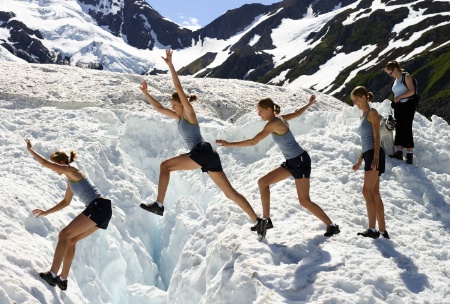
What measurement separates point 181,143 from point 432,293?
40.2 feet

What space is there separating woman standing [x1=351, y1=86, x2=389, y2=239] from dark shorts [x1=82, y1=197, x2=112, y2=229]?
4.01 metres

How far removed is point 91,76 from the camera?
24.3 metres

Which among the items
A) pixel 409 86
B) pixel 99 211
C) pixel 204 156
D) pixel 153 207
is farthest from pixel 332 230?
pixel 409 86

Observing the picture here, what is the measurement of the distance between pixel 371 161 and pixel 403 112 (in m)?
4.56

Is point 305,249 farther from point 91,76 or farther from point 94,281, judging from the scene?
point 91,76

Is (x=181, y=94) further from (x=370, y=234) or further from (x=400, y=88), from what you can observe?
(x=400, y=88)

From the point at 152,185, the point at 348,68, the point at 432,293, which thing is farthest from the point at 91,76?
the point at 348,68

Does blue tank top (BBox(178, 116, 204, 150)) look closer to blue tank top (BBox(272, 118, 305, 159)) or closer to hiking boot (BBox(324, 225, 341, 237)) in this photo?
blue tank top (BBox(272, 118, 305, 159))

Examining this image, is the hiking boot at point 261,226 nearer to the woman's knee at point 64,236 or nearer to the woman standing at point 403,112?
the woman's knee at point 64,236

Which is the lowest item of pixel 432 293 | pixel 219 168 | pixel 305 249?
pixel 432 293

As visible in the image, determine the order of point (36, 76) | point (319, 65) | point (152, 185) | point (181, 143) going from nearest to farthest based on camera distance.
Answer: point (152, 185), point (181, 143), point (36, 76), point (319, 65)

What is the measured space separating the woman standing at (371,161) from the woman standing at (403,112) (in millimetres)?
3682

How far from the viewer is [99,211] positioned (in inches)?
286

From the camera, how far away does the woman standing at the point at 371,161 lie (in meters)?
7.85
